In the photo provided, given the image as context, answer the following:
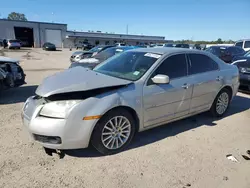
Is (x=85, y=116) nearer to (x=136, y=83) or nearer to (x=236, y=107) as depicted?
(x=136, y=83)

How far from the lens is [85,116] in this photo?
274cm

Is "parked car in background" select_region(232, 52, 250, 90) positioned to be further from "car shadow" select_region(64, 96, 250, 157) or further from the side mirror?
the side mirror

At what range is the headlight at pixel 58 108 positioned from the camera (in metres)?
2.69

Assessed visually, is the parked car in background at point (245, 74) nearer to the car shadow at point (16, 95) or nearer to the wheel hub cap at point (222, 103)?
the wheel hub cap at point (222, 103)

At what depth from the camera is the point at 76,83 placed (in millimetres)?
2984

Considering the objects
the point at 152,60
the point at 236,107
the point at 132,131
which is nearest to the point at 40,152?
the point at 132,131

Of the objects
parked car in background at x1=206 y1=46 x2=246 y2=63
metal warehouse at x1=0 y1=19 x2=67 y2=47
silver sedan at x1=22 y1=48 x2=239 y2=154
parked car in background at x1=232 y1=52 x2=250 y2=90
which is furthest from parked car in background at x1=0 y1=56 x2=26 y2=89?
metal warehouse at x1=0 y1=19 x2=67 y2=47

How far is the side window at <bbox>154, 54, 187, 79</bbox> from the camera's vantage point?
353 cm

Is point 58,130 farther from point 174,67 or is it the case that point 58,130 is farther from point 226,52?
point 226,52

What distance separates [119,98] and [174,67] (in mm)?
1330

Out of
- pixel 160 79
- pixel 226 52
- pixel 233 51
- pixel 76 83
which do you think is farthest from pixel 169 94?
pixel 233 51

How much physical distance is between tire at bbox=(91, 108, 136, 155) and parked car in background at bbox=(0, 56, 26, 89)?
3.97 m

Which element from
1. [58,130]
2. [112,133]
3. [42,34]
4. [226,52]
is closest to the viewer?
[58,130]

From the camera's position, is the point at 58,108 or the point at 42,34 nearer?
the point at 58,108
